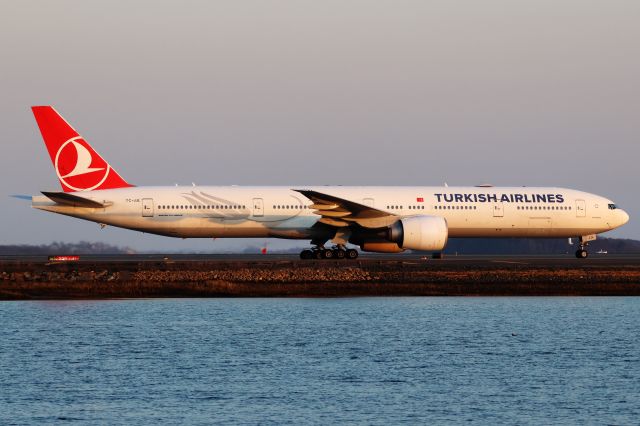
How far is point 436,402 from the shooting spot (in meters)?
19.6

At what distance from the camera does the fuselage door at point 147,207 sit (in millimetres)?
49406

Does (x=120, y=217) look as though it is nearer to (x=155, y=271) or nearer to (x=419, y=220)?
(x=155, y=271)

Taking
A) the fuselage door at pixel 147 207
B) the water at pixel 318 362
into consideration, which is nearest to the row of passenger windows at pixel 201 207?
the fuselage door at pixel 147 207

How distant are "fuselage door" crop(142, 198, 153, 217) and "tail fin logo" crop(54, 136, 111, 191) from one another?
3.06 meters

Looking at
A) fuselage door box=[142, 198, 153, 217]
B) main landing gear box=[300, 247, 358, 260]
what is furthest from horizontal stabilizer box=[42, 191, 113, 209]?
main landing gear box=[300, 247, 358, 260]

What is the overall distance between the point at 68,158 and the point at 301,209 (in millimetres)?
12003

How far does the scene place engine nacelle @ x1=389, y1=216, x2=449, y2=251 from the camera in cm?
4700

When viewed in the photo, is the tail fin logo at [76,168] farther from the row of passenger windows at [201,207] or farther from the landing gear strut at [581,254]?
the landing gear strut at [581,254]

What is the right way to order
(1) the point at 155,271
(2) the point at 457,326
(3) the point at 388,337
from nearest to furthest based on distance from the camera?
(3) the point at 388,337 → (2) the point at 457,326 → (1) the point at 155,271

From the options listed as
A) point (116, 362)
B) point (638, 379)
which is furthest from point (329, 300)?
point (638, 379)

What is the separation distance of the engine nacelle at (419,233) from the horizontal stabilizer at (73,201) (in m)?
14.1

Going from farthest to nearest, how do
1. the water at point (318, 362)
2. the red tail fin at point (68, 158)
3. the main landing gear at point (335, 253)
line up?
the red tail fin at point (68, 158), the main landing gear at point (335, 253), the water at point (318, 362)

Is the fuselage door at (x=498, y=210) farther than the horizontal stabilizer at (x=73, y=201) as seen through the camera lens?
Yes

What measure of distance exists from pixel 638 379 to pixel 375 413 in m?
6.51
